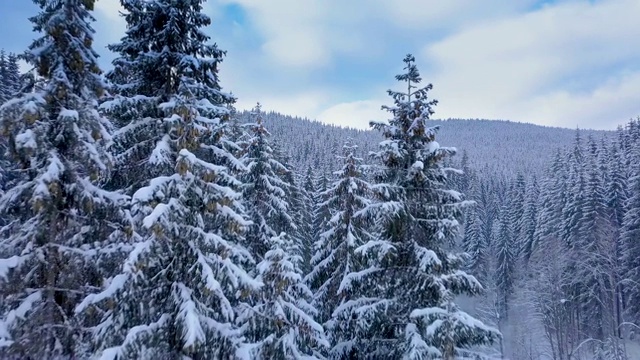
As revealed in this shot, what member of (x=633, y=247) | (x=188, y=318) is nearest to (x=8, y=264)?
(x=188, y=318)

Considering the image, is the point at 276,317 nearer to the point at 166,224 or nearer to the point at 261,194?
the point at 166,224

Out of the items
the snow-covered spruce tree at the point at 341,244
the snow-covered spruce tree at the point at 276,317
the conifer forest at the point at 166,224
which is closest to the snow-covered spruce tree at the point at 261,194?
A: the snow-covered spruce tree at the point at 341,244

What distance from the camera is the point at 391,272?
12953 mm

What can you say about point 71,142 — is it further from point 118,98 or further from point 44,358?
point 44,358

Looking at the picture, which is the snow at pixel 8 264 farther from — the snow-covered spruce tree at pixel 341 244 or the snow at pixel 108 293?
the snow-covered spruce tree at pixel 341 244

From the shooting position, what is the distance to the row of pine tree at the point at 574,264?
35.2 meters

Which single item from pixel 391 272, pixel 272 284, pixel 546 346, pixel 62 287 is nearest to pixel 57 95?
pixel 62 287

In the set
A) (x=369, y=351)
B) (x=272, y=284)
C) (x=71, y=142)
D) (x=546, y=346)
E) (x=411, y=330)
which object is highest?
(x=71, y=142)

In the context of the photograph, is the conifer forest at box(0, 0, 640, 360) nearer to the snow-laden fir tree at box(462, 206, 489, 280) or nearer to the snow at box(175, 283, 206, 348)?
the snow at box(175, 283, 206, 348)

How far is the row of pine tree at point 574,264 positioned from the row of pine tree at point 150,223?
23564 millimetres

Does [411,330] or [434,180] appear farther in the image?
[434,180]

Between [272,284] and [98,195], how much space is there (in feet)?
16.0

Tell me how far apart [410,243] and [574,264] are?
31.7 m

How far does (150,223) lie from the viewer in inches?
314
